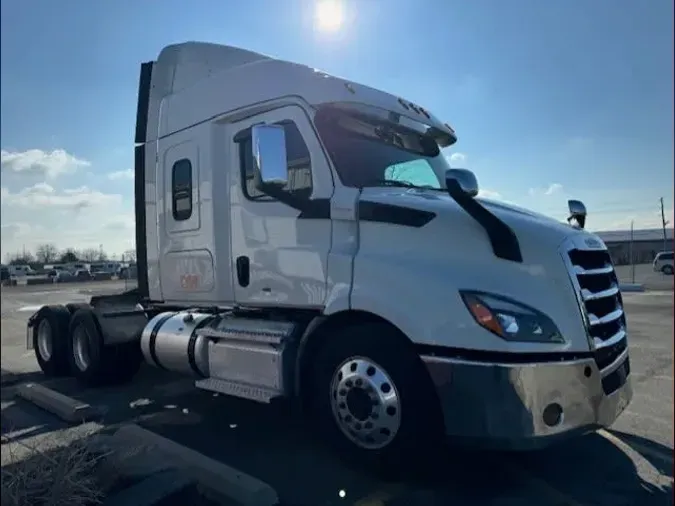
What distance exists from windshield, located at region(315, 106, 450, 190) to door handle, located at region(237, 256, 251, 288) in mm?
1275

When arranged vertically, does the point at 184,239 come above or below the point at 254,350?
above

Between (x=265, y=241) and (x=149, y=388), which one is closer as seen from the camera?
(x=265, y=241)

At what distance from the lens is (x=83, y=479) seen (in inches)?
118

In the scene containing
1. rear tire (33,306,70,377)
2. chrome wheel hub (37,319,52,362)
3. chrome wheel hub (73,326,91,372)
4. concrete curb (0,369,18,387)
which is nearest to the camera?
concrete curb (0,369,18,387)

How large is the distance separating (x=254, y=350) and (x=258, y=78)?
92.0 inches

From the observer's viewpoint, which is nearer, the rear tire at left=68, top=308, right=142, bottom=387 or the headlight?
the headlight

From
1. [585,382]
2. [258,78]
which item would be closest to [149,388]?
[258,78]

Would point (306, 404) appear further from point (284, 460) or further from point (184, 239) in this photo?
point (184, 239)

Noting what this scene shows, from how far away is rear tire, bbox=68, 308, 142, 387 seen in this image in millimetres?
6824

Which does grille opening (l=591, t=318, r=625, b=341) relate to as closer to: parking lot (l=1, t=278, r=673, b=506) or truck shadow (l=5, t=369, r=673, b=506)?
parking lot (l=1, t=278, r=673, b=506)

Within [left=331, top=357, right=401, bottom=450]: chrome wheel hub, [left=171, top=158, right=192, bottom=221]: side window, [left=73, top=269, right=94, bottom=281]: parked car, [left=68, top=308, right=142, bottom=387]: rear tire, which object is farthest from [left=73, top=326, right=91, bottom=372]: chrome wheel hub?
[left=331, top=357, right=401, bottom=450]: chrome wheel hub

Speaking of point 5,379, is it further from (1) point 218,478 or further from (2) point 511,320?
(2) point 511,320

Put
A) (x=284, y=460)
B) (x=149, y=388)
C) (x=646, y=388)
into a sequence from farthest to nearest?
(x=149, y=388) → (x=646, y=388) → (x=284, y=460)

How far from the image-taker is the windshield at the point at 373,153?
4.45 meters
